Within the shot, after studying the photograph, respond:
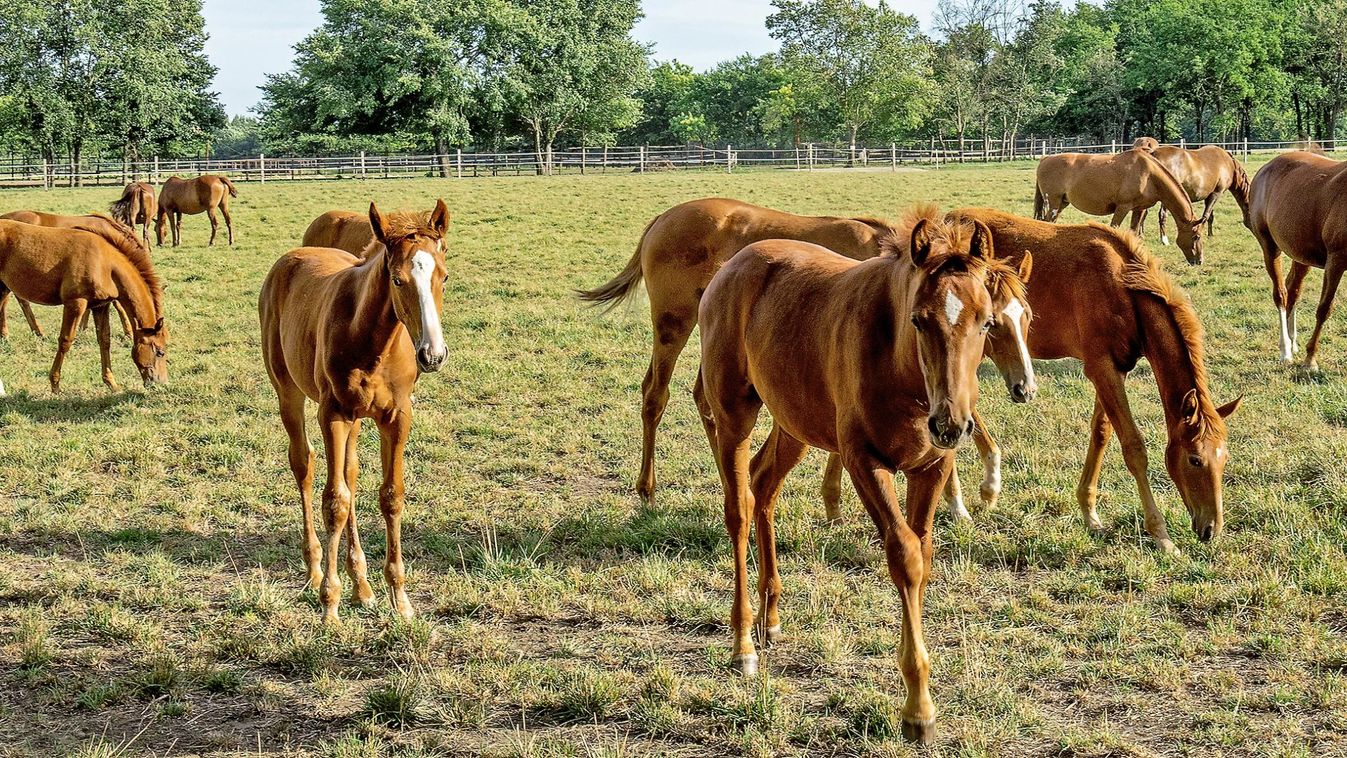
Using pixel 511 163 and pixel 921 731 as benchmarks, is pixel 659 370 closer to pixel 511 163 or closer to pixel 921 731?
pixel 921 731

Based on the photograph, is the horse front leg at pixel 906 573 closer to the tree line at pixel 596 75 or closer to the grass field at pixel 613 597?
the grass field at pixel 613 597

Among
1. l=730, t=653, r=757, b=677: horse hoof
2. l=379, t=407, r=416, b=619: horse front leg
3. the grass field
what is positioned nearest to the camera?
the grass field

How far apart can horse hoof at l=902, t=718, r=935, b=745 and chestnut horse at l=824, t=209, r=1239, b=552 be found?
88.4 inches

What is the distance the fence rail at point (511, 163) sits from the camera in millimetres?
42219

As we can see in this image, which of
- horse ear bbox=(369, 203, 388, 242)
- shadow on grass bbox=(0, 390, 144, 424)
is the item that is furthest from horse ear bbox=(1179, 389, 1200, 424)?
shadow on grass bbox=(0, 390, 144, 424)

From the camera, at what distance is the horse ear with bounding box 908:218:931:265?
317cm

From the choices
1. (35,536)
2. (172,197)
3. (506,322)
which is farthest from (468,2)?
(35,536)

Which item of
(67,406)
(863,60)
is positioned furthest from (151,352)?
(863,60)

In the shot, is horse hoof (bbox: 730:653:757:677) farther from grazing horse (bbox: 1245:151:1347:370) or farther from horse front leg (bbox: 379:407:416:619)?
grazing horse (bbox: 1245:151:1347:370)

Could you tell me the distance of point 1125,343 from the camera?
5355 mm

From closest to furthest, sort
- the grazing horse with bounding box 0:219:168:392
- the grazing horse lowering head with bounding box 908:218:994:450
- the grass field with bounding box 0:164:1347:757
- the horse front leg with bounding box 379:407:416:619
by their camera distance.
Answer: the grazing horse lowering head with bounding box 908:218:994:450 < the grass field with bounding box 0:164:1347:757 < the horse front leg with bounding box 379:407:416:619 < the grazing horse with bounding box 0:219:168:392

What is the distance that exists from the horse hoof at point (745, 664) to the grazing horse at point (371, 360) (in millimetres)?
1589

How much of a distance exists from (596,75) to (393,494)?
53.5 m

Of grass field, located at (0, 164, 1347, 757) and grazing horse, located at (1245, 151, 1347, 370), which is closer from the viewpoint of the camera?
grass field, located at (0, 164, 1347, 757)
